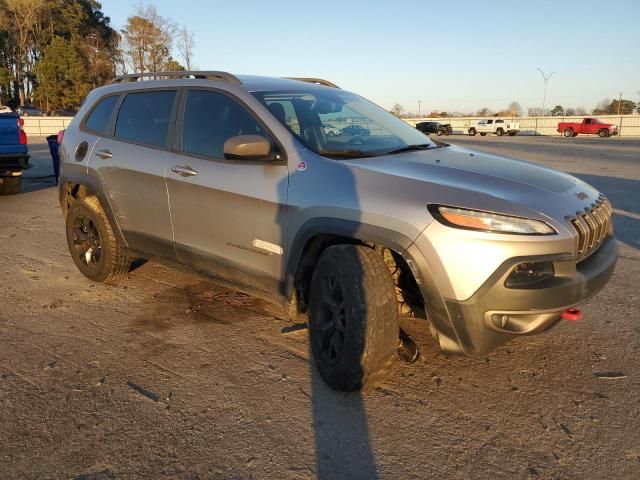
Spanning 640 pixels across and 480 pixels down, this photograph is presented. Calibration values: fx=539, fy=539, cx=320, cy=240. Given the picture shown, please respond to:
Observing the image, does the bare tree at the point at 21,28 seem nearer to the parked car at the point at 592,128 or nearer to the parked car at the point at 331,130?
the parked car at the point at 592,128

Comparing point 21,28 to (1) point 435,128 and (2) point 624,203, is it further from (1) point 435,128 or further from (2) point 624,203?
(2) point 624,203

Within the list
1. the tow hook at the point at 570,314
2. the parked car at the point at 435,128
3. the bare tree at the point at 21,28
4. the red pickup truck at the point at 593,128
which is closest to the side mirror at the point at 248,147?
the tow hook at the point at 570,314

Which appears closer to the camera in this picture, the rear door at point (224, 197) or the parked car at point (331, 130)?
A: the rear door at point (224, 197)

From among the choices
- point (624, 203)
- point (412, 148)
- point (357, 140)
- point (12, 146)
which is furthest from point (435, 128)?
point (357, 140)

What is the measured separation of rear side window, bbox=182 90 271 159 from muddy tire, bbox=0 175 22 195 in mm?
8263

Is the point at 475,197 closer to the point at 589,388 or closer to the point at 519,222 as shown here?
the point at 519,222

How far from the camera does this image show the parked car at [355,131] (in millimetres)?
3686

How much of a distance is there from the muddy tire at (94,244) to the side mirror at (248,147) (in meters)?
1.93

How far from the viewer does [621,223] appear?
24.4 ft

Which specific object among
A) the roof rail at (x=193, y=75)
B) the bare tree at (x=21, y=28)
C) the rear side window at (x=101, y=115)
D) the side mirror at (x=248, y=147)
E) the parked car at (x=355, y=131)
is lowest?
the side mirror at (x=248, y=147)

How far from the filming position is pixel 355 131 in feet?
12.3

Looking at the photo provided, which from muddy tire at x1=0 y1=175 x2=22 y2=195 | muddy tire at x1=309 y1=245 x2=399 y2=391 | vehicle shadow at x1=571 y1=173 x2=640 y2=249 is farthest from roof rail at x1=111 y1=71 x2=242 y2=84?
muddy tire at x1=0 y1=175 x2=22 y2=195

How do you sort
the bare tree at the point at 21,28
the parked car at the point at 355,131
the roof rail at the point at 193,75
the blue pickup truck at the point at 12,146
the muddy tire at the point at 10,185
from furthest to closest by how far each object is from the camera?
the bare tree at the point at 21,28 → the muddy tire at the point at 10,185 → the blue pickup truck at the point at 12,146 → the roof rail at the point at 193,75 → the parked car at the point at 355,131

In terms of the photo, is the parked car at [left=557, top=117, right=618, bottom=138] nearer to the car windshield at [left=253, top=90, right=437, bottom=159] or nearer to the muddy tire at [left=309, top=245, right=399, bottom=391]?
the car windshield at [left=253, top=90, right=437, bottom=159]
